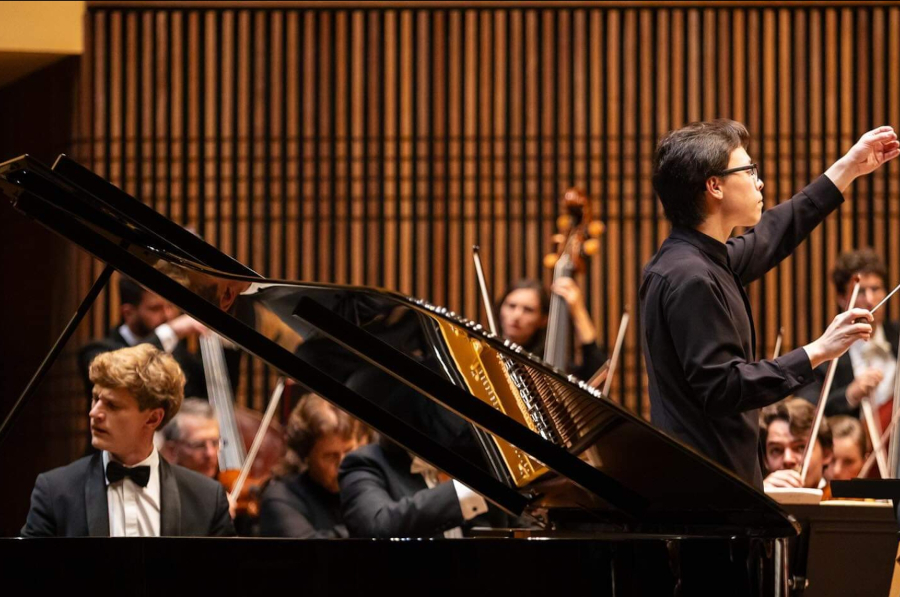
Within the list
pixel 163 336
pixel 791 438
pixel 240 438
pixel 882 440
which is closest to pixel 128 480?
pixel 791 438

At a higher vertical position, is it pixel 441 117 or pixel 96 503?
pixel 441 117

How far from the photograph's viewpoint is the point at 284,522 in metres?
3.07

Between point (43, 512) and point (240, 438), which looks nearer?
point (43, 512)

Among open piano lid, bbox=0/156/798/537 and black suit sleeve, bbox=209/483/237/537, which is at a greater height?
open piano lid, bbox=0/156/798/537

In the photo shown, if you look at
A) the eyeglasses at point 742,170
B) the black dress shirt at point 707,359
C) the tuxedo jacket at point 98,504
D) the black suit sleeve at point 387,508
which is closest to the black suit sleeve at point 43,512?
the tuxedo jacket at point 98,504

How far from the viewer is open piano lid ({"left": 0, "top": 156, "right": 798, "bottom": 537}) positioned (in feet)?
5.25

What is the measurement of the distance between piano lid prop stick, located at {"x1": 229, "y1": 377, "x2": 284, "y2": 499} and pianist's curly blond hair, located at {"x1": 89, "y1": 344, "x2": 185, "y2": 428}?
1437 mm

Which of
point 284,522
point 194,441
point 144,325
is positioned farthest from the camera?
point 144,325

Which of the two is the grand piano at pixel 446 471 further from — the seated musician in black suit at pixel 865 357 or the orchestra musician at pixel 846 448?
the seated musician in black suit at pixel 865 357

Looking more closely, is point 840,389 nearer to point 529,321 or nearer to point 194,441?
point 529,321

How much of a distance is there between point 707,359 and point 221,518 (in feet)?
3.79

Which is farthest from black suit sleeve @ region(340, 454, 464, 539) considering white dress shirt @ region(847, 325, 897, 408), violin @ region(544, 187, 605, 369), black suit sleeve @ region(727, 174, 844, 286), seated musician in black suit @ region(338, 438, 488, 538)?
white dress shirt @ region(847, 325, 897, 408)

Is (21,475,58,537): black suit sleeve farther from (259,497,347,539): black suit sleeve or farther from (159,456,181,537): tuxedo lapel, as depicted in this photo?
(259,497,347,539): black suit sleeve

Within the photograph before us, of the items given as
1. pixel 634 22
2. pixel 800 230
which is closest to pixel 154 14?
pixel 634 22
